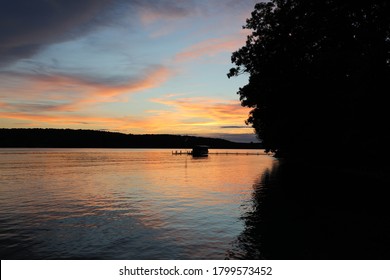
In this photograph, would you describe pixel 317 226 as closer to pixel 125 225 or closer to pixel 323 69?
pixel 125 225

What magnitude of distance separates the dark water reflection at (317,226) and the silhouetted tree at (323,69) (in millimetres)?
7564

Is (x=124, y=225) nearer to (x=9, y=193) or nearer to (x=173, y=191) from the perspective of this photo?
(x=173, y=191)

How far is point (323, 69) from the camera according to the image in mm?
38844

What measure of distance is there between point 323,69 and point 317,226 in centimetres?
2480

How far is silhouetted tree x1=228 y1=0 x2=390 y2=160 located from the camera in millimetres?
32344

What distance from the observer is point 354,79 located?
33.8 metres

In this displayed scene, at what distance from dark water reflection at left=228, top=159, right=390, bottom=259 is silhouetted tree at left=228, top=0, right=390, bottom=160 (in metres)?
7.56

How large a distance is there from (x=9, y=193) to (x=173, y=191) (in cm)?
1498

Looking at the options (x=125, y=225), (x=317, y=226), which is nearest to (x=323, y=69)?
(x=317, y=226)

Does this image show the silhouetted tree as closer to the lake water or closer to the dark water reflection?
the dark water reflection

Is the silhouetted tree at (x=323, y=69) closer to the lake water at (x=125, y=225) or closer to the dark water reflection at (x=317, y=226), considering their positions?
the dark water reflection at (x=317, y=226)

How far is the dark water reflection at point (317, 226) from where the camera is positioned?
13.7m
